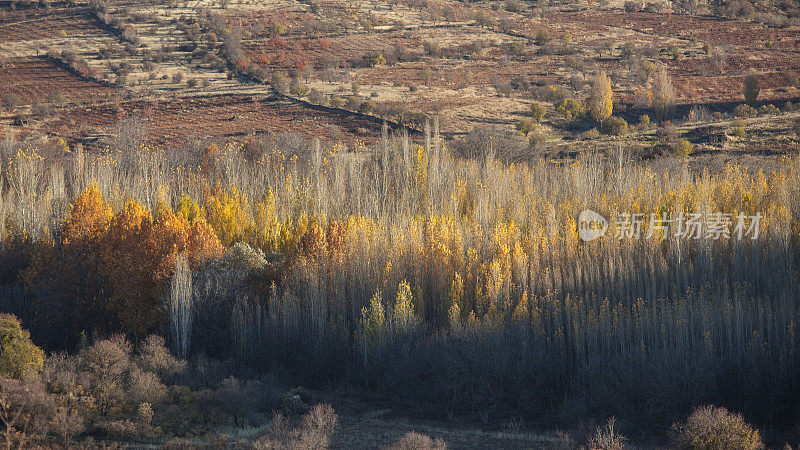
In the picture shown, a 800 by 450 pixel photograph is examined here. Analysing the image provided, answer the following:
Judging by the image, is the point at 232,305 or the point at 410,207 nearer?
the point at 232,305

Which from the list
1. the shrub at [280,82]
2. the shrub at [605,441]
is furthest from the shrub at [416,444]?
the shrub at [280,82]

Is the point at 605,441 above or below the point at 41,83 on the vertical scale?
below

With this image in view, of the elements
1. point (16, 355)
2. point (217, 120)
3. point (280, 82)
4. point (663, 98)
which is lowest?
point (16, 355)

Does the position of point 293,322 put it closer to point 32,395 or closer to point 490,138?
point 32,395

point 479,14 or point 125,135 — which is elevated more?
point 479,14

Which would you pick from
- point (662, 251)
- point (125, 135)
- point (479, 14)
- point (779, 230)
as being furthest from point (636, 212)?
point (479, 14)

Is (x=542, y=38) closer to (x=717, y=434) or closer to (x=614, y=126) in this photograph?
(x=614, y=126)

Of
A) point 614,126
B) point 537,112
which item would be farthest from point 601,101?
point 614,126

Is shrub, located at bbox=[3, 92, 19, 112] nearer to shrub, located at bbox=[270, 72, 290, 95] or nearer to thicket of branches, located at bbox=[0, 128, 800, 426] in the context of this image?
shrub, located at bbox=[270, 72, 290, 95]
